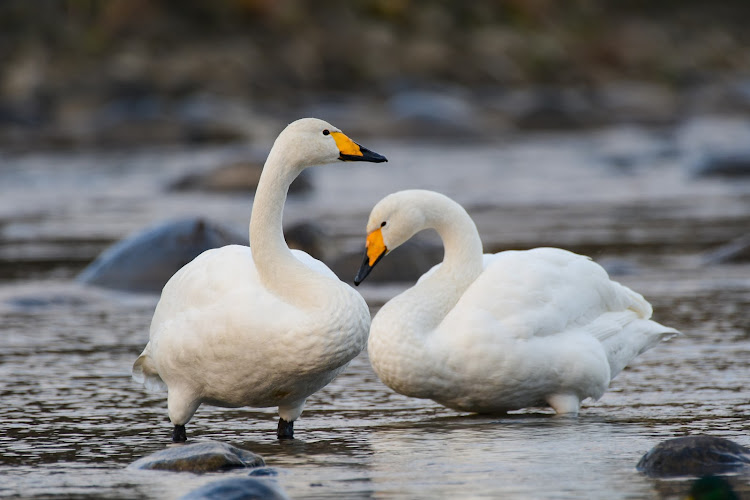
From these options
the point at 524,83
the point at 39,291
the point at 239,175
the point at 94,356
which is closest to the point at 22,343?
the point at 94,356

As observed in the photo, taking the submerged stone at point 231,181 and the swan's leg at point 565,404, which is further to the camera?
the submerged stone at point 231,181

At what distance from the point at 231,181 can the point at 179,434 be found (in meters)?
13.0

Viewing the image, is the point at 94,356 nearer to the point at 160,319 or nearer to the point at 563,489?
the point at 160,319

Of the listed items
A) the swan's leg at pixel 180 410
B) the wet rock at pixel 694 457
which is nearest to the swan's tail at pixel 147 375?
the swan's leg at pixel 180 410

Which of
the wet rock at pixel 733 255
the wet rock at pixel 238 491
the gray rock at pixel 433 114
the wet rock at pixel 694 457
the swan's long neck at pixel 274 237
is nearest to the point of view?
the wet rock at pixel 238 491

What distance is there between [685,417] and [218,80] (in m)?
35.2

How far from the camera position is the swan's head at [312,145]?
632 centimetres

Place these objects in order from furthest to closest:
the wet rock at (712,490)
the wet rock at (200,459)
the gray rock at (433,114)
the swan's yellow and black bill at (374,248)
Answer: the gray rock at (433,114) → the swan's yellow and black bill at (374,248) → the wet rock at (200,459) → the wet rock at (712,490)

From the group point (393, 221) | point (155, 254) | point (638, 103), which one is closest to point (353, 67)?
point (638, 103)

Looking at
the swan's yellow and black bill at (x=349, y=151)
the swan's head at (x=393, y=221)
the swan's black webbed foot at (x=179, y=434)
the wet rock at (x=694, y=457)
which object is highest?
the swan's yellow and black bill at (x=349, y=151)

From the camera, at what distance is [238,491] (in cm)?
478

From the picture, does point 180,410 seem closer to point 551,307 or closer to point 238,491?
point 238,491

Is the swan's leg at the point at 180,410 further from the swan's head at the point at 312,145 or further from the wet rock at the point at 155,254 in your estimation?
the wet rock at the point at 155,254

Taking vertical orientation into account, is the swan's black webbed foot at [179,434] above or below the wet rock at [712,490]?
above
